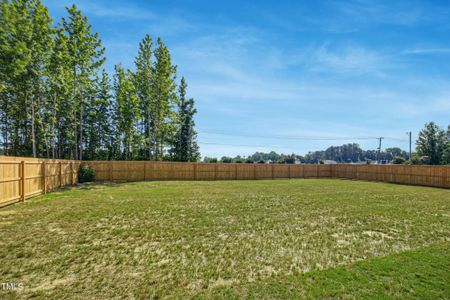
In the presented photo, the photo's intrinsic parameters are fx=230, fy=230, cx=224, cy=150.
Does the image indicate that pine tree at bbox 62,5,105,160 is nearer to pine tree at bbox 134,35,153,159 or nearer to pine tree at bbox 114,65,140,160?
pine tree at bbox 114,65,140,160

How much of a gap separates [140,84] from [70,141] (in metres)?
8.76

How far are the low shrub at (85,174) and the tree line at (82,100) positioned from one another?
307 cm

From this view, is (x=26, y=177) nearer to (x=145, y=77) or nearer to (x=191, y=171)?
(x=191, y=171)

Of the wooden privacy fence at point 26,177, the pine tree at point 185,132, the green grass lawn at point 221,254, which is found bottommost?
the green grass lawn at point 221,254

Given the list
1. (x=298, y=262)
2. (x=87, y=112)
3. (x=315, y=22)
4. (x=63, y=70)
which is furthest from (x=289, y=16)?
(x=87, y=112)

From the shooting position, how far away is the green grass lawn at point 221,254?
9.87ft

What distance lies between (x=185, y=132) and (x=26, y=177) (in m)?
21.6

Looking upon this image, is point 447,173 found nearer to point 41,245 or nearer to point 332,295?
point 332,295

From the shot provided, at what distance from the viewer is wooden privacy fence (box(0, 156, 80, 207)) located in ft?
25.8

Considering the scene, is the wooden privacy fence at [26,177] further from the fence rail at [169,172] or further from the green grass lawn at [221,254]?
the green grass lawn at [221,254]

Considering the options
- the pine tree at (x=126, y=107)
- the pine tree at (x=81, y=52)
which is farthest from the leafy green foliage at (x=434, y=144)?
the pine tree at (x=81, y=52)

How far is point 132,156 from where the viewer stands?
83.1 feet

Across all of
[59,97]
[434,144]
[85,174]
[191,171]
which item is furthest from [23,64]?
[434,144]

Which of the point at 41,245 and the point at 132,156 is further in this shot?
the point at 132,156
